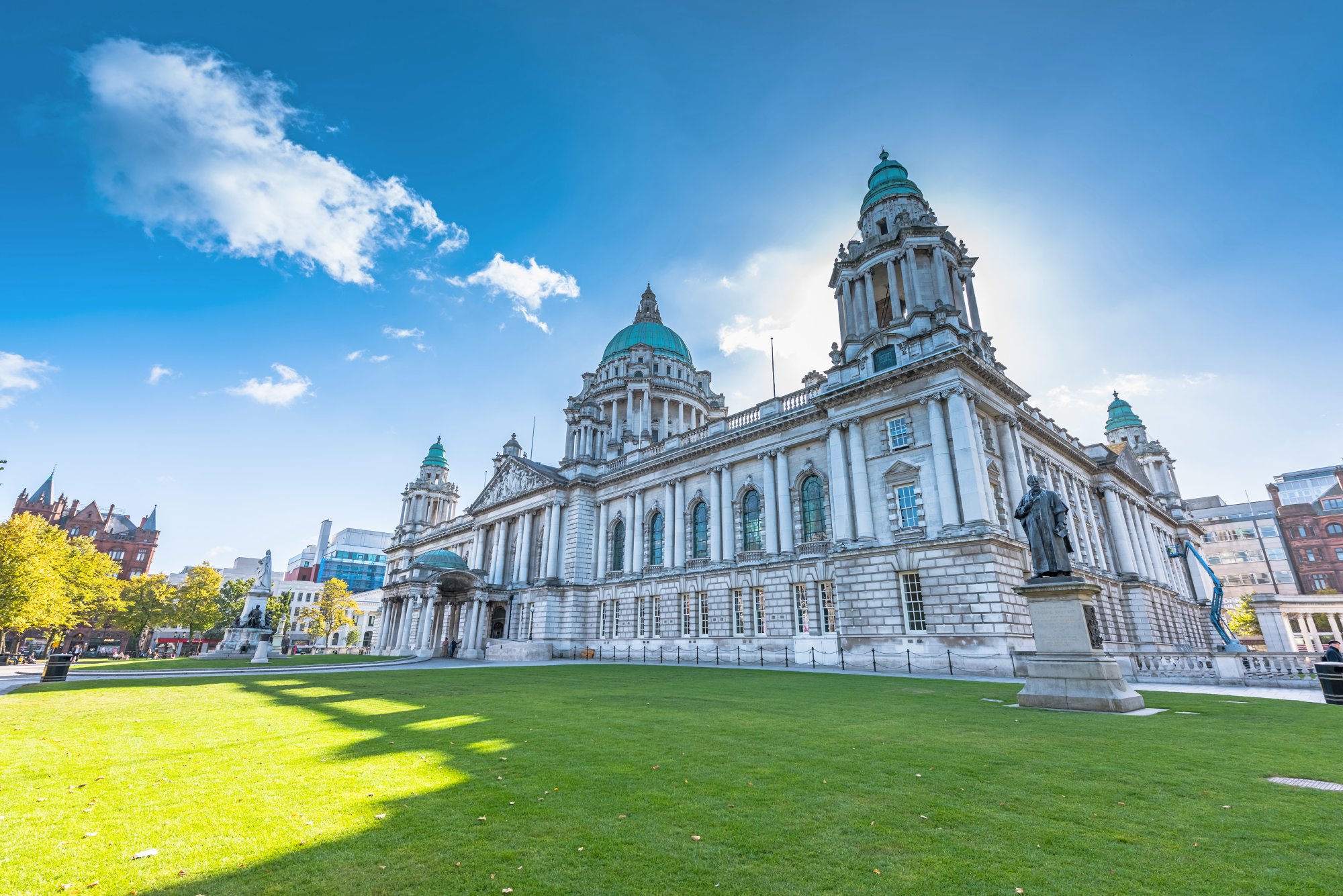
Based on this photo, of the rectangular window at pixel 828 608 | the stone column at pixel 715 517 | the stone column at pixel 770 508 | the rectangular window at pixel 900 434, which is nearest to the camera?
the rectangular window at pixel 900 434

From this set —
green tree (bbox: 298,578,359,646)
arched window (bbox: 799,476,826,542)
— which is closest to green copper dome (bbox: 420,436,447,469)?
green tree (bbox: 298,578,359,646)

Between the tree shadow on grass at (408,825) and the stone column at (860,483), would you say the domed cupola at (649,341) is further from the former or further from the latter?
the tree shadow on grass at (408,825)

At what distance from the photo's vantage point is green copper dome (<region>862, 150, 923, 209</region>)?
37000 millimetres

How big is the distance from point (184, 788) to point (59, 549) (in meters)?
48.7

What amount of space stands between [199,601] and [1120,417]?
101 metres

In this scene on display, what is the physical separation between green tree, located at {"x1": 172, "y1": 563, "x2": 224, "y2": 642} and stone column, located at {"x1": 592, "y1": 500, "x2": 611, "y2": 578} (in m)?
46.7

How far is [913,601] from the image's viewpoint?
90.5ft

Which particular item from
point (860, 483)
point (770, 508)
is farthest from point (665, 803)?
→ point (770, 508)

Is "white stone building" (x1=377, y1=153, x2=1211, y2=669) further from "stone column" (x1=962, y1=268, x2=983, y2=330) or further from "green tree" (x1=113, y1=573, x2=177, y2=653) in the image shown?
"green tree" (x1=113, y1=573, x2=177, y2=653)

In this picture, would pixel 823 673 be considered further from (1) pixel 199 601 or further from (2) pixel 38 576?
(1) pixel 199 601

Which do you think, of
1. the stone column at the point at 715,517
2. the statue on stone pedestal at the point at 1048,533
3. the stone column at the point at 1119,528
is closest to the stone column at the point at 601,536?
the stone column at the point at 715,517

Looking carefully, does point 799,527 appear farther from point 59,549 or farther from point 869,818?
point 59,549

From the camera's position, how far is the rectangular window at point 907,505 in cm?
2897

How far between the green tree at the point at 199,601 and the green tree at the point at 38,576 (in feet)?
54.8
